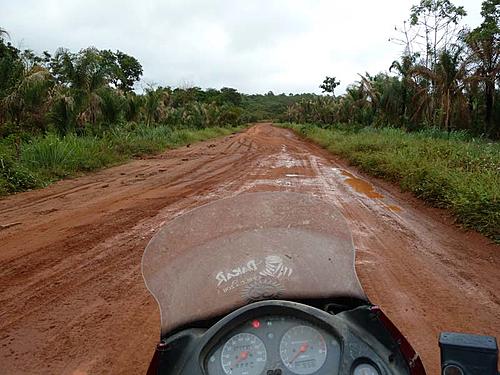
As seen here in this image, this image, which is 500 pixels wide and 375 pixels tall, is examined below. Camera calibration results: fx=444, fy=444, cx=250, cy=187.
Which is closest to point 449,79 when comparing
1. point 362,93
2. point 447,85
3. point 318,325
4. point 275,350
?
point 447,85

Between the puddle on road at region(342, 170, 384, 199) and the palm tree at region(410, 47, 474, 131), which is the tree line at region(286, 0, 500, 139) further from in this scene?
the puddle on road at region(342, 170, 384, 199)

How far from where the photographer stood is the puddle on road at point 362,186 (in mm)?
8305

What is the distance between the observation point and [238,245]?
5.85 ft

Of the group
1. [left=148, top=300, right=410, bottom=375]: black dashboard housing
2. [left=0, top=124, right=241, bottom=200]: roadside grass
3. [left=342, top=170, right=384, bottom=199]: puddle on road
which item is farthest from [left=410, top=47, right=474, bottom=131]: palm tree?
[left=148, top=300, right=410, bottom=375]: black dashboard housing

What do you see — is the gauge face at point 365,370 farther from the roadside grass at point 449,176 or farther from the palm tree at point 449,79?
the palm tree at point 449,79

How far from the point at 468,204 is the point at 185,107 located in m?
33.0

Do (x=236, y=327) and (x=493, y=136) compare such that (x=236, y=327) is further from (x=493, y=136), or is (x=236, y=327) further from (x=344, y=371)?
(x=493, y=136)

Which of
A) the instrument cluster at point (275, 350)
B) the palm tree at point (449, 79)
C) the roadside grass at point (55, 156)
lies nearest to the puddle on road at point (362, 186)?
the roadside grass at point (55, 156)

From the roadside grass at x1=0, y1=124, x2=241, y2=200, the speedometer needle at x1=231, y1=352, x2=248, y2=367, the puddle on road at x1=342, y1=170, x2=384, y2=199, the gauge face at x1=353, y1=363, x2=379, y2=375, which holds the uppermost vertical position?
the speedometer needle at x1=231, y1=352, x2=248, y2=367

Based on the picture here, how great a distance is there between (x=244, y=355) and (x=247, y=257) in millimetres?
465

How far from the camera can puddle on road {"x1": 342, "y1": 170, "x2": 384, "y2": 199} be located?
8.30 metres

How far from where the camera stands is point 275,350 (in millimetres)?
1314

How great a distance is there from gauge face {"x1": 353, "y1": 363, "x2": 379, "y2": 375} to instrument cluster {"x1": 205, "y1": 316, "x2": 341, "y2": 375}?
0.06 metres

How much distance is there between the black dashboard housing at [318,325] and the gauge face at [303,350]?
0.03 meters
